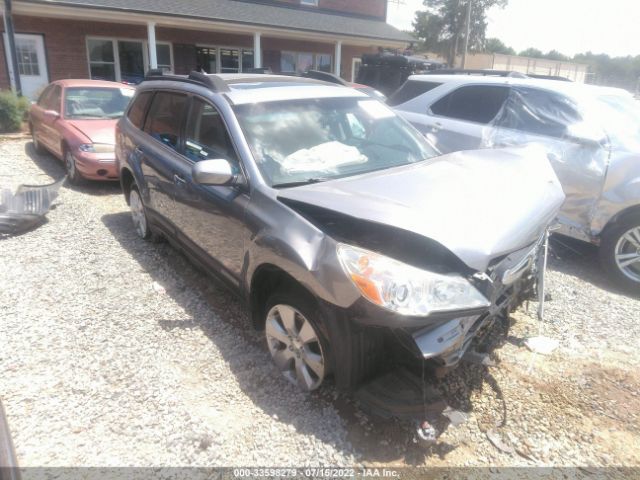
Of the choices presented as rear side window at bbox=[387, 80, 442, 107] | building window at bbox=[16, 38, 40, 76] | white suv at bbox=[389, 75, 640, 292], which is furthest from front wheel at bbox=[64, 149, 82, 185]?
building window at bbox=[16, 38, 40, 76]

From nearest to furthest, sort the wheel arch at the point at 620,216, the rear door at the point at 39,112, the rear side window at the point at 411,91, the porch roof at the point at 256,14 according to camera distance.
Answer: the wheel arch at the point at 620,216
the rear side window at the point at 411,91
the rear door at the point at 39,112
the porch roof at the point at 256,14

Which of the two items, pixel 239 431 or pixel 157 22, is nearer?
pixel 239 431

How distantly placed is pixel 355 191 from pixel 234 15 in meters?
15.6

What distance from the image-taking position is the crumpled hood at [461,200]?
228 centimetres

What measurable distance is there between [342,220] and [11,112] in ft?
40.8

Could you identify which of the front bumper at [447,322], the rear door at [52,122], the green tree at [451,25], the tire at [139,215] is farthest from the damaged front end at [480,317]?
the green tree at [451,25]

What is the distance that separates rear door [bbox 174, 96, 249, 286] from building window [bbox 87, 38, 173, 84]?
1267cm

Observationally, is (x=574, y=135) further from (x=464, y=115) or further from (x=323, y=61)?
(x=323, y=61)

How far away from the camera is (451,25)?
47.6m

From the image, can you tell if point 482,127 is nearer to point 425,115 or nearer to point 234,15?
point 425,115

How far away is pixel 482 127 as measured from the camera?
532 centimetres

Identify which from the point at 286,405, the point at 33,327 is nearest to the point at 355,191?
the point at 286,405

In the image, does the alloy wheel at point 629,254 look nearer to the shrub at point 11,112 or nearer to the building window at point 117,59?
the shrub at point 11,112

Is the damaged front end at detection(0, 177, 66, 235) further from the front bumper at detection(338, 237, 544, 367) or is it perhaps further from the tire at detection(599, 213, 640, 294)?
the tire at detection(599, 213, 640, 294)
